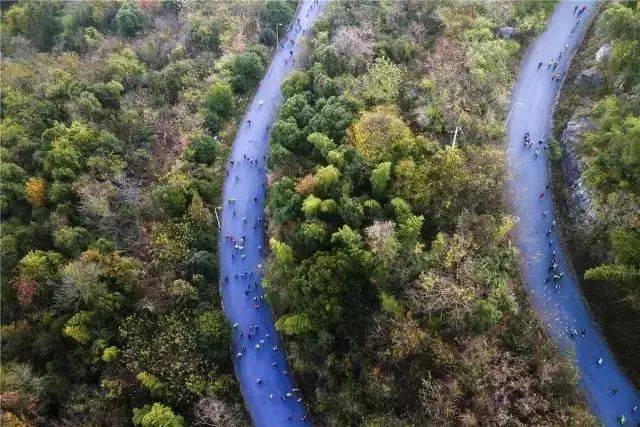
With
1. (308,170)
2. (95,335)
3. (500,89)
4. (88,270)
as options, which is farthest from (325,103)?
(95,335)

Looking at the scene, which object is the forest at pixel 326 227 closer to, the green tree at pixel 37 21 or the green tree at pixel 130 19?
the green tree at pixel 130 19

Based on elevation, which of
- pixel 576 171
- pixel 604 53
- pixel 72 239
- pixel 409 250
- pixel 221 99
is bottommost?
pixel 72 239

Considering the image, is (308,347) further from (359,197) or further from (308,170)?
(308,170)

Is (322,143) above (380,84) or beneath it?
beneath

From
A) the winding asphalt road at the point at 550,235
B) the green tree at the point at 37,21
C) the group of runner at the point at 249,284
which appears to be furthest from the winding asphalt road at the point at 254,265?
the green tree at the point at 37,21

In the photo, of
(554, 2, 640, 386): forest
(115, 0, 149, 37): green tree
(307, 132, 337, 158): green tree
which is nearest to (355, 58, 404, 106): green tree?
(307, 132, 337, 158): green tree

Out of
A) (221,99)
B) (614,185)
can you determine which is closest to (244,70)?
(221,99)

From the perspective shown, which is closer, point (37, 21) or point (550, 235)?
point (550, 235)

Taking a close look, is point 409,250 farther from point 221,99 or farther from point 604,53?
point 221,99
